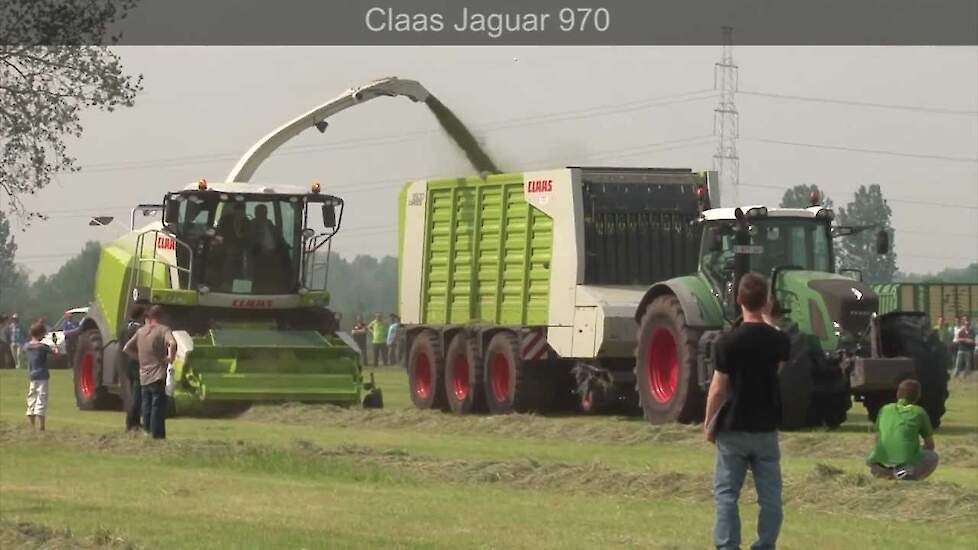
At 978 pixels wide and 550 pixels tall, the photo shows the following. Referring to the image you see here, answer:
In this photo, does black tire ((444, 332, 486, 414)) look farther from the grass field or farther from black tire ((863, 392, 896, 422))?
black tire ((863, 392, 896, 422))

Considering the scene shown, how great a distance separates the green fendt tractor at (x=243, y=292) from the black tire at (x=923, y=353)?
8.14 metres

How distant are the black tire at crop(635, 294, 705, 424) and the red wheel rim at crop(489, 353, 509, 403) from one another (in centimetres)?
327

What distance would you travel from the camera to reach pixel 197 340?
28.3m

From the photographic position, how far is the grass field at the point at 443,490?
13812mm

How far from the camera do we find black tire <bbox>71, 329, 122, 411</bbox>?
103 ft

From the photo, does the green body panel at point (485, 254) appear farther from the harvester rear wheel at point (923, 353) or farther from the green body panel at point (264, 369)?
the harvester rear wheel at point (923, 353)

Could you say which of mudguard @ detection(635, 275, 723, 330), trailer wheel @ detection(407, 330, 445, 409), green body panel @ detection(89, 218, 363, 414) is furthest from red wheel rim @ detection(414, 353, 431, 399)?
mudguard @ detection(635, 275, 723, 330)

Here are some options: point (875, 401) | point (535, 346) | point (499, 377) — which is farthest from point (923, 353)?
point (499, 377)

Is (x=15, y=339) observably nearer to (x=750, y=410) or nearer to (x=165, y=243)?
(x=165, y=243)

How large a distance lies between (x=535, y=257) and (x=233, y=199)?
5.02 m

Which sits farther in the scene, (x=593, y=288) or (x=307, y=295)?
(x=307, y=295)

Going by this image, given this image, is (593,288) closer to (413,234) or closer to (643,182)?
(643,182)

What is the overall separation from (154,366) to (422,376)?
893cm

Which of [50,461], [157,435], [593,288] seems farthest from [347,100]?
[50,461]
